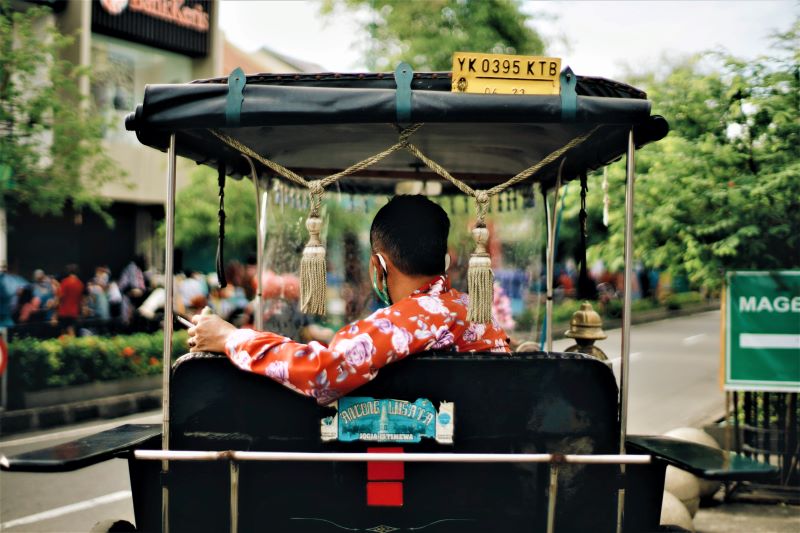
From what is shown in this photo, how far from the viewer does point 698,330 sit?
69.4 feet

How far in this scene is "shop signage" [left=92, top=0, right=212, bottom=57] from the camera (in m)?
18.9

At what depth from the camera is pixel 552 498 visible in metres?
2.16

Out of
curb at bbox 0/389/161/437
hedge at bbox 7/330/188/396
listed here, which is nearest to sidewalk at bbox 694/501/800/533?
hedge at bbox 7/330/188/396

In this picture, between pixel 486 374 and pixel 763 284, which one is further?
pixel 763 284

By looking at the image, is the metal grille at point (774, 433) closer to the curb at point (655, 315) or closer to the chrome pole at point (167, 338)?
the chrome pole at point (167, 338)

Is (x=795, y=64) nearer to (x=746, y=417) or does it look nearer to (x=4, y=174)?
(x=746, y=417)

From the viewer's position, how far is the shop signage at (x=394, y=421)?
2.25 m

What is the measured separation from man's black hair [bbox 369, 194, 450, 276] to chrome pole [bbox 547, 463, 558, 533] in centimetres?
77

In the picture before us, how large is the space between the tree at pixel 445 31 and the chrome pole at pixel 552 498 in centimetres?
1627

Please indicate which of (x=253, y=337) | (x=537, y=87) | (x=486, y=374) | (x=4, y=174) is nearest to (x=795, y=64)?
(x=537, y=87)

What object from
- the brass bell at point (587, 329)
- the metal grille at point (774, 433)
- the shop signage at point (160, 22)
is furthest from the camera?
the shop signage at point (160, 22)

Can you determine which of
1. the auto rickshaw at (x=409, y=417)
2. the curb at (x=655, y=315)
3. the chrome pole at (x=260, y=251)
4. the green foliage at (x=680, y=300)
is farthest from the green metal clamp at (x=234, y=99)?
the green foliage at (x=680, y=300)

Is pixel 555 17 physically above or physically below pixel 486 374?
above

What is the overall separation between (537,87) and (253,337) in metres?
1.17
